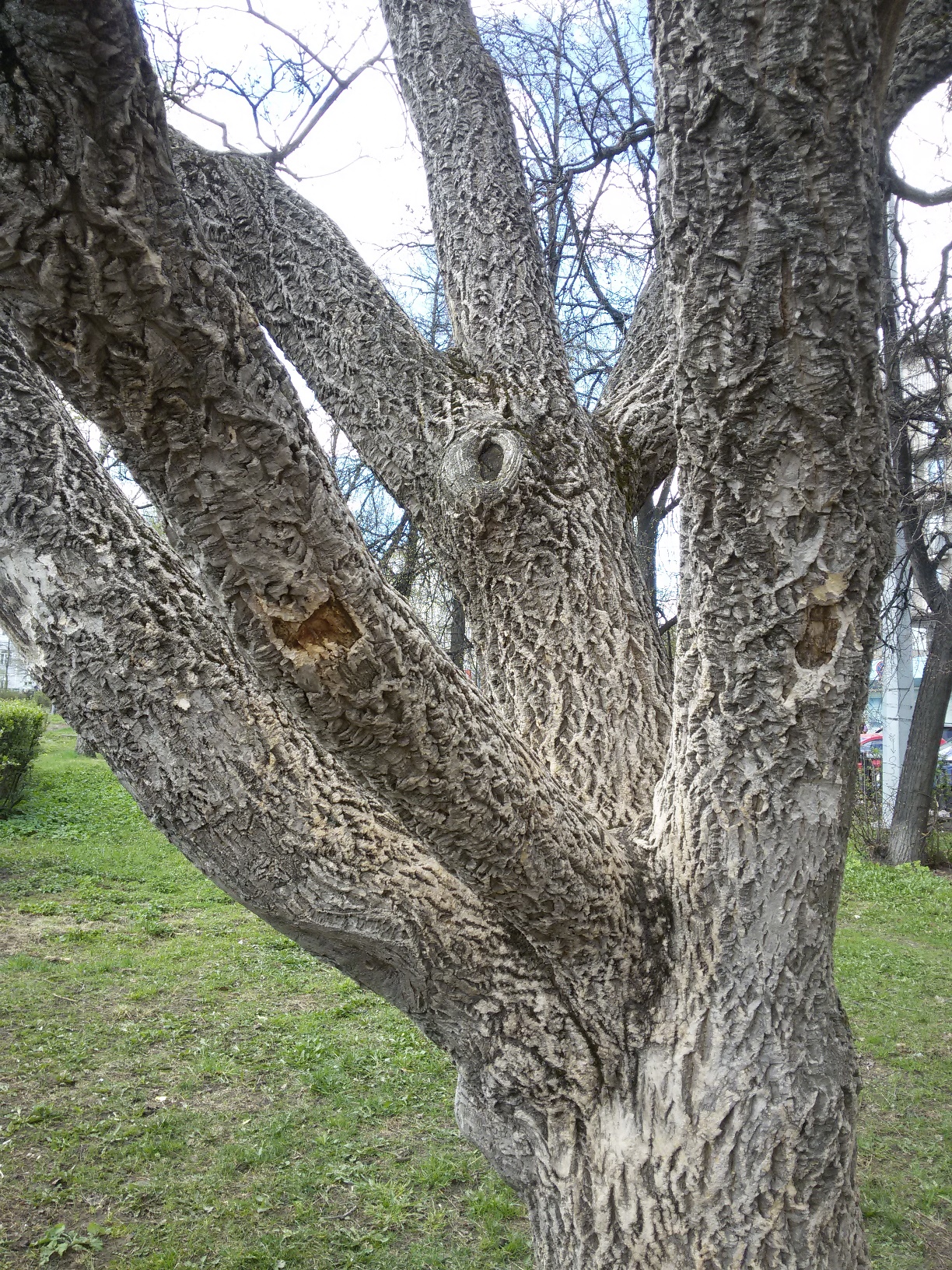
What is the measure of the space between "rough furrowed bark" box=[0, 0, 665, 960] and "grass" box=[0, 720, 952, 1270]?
2332mm

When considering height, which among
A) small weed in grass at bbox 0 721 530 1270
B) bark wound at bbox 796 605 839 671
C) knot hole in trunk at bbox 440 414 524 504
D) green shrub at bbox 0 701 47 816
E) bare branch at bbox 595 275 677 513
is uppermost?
bare branch at bbox 595 275 677 513

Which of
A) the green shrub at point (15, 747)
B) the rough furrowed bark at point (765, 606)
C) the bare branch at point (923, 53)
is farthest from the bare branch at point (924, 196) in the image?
the green shrub at point (15, 747)

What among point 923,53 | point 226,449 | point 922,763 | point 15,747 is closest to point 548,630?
point 226,449

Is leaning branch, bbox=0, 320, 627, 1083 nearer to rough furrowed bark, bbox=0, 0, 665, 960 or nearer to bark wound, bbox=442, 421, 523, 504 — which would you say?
rough furrowed bark, bbox=0, 0, 665, 960

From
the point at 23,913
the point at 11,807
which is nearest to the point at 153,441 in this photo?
the point at 23,913

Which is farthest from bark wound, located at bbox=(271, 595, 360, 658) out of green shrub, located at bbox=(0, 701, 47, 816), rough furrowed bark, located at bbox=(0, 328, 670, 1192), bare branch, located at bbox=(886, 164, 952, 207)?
green shrub, located at bbox=(0, 701, 47, 816)

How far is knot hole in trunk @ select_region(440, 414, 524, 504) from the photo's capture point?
2.66 meters

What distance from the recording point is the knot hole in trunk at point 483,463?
2662 mm

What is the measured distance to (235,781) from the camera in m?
1.95

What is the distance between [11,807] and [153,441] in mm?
10815

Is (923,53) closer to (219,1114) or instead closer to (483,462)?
(483,462)

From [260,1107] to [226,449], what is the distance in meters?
4.05

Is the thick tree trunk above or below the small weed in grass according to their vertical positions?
above

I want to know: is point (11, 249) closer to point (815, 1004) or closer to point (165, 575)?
point (165, 575)
